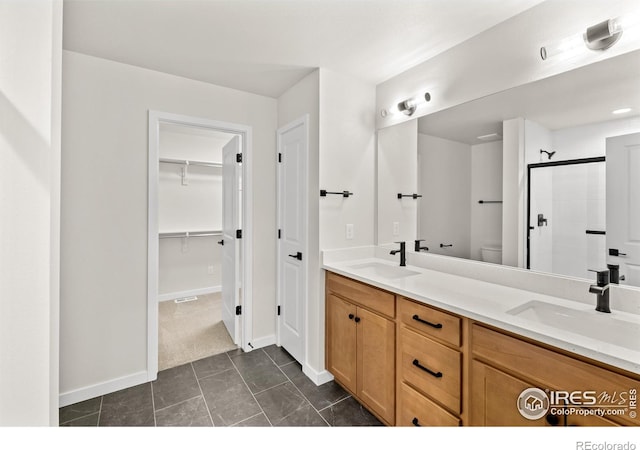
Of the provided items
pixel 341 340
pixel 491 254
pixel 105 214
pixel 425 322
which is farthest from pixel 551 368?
pixel 105 214

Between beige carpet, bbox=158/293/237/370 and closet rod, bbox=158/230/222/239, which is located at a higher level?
closet rod, bbox=158/230/222/239

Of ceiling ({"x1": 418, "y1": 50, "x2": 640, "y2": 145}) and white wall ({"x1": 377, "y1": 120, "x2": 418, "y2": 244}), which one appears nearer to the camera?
ceiling ({"x1": 418, "y1": 50, "x2": 640, "y2": 145})

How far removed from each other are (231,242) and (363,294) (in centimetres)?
158

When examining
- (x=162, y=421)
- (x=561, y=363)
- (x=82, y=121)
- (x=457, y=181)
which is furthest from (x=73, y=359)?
(x=457, y=181)

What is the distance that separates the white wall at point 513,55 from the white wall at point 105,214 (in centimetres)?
190

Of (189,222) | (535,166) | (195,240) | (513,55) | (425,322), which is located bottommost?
(425,322)

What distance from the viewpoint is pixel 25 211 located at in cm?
78

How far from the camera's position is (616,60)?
47.8 inches

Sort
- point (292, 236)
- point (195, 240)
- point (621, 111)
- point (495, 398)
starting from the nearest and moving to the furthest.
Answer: point (495, 398) → point (621, 111) → point (292, 236) → point (195, 240)

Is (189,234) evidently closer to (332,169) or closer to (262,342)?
(262,342)

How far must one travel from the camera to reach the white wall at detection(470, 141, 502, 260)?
168cm

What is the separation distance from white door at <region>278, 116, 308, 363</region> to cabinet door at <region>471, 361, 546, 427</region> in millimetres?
1357
